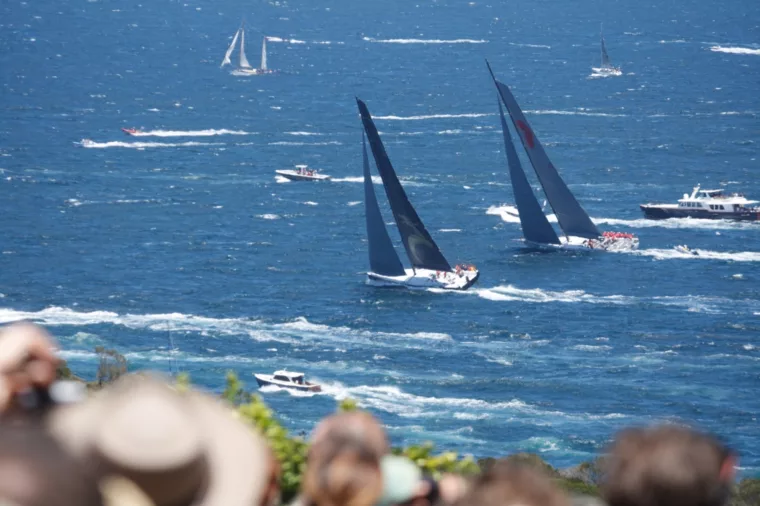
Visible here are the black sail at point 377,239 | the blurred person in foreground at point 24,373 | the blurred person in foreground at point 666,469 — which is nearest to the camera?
the blurred person in foreground at point 666,469

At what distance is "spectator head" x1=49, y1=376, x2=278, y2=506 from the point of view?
19.0 ft

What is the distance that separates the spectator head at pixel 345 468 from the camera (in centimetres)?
710

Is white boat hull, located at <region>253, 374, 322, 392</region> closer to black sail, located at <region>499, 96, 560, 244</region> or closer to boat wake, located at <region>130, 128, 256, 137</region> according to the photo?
black sail, located at <region>499, 96, 560, 244</region>

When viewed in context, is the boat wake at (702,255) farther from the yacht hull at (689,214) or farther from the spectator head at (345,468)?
the spectator head at (345,468)

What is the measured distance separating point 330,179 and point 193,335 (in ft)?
183

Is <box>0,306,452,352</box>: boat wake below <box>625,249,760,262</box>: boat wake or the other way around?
below

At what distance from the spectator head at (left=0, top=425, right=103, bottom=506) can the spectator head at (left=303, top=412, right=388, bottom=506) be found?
5.25 ft

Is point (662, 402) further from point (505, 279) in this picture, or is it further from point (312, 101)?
point (312, 101)

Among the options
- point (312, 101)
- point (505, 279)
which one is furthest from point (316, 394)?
point (312, 101)

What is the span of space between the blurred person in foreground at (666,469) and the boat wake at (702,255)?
87598mm

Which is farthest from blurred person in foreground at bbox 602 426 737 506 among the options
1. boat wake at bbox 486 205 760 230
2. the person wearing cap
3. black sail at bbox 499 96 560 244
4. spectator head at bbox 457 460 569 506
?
boat wake at bbox 486 205 760 230

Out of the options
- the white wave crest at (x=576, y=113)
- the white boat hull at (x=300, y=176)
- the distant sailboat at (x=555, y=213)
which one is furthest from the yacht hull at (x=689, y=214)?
the white wave crest at (x=576, y=113)

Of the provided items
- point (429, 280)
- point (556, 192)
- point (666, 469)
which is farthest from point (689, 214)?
point (666, 469)

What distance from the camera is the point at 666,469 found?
6.32 metres
